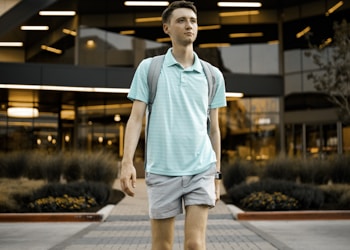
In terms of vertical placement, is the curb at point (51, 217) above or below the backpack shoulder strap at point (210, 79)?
below

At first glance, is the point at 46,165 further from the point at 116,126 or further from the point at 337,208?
the point at 116,126

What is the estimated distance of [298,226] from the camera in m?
10.2

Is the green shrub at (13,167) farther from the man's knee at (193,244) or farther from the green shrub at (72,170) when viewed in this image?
the man's knee at (193,244)

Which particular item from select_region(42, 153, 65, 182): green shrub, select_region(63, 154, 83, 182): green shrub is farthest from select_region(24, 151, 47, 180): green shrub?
select_region(63, 154, 83, 182): green shrub

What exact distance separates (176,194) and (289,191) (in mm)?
9979

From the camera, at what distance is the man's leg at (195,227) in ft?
10.2

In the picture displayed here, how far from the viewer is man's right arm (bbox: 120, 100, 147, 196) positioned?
3174 mm

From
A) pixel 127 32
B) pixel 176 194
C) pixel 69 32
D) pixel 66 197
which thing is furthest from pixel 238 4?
pixel 176 194

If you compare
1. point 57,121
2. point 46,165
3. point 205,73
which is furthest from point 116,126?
point 205,73

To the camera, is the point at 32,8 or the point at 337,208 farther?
the point at 32,8

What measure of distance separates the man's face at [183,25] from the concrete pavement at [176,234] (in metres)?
4.69

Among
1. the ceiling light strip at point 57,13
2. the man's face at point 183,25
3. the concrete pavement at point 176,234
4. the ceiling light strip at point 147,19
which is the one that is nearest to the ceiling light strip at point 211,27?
the ceiling light strip at point 147,19

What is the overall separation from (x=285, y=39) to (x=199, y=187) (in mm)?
27591

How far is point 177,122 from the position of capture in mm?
3258
